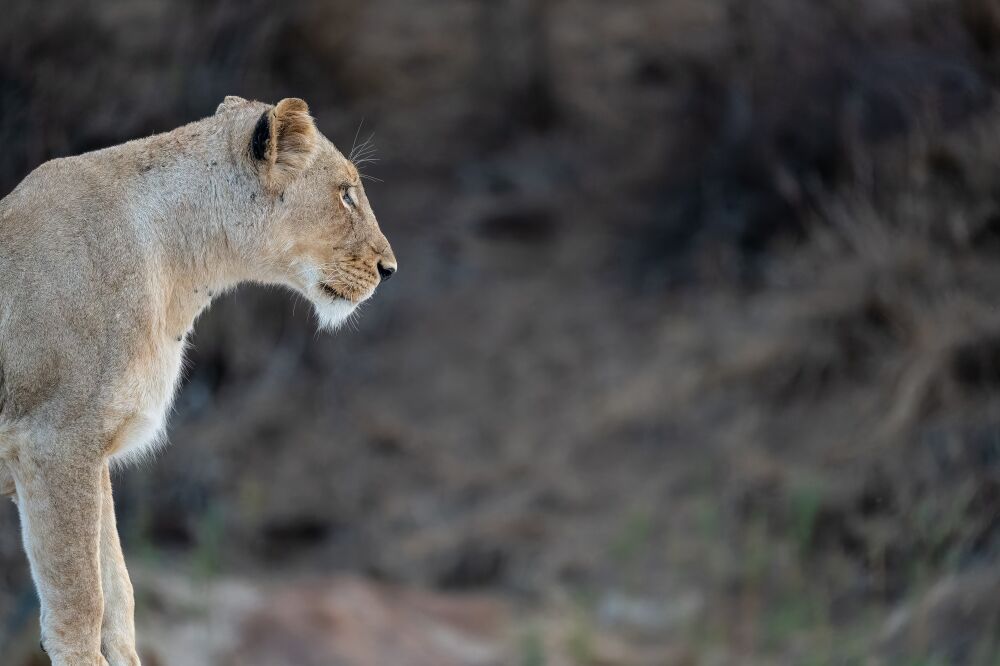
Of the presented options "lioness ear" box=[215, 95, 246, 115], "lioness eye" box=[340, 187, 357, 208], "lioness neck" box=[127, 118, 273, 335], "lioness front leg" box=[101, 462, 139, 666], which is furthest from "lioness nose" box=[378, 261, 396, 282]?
"lioness front leg" box=[101, 462, 139, 666]

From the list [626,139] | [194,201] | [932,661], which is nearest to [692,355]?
[626,139]

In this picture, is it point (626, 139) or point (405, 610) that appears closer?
point (405, 610)

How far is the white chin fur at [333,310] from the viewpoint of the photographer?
5391 mm

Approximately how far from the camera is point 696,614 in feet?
36.7

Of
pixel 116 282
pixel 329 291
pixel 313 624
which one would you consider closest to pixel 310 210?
pixel 329 291

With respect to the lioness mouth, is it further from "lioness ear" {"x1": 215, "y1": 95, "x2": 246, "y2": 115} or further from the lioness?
"lioness ear" {"x1": 215, "y1": 95, "x2": 246, "y2": 115}

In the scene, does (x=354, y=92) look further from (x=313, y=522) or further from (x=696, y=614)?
(x=696, y=614)

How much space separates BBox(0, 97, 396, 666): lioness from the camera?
4621 millimetres

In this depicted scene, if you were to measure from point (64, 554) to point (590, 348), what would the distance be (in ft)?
29.5

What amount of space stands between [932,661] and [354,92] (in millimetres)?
7322

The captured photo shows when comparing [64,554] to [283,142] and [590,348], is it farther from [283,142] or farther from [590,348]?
[590,348]

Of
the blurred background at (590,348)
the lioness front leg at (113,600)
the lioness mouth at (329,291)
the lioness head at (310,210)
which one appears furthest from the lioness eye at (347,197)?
the blurred background at (590,348)

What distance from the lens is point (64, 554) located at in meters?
4.61

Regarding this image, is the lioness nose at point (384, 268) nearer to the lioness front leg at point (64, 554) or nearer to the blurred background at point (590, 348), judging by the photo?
the lioness front leg at point (64, 554)
